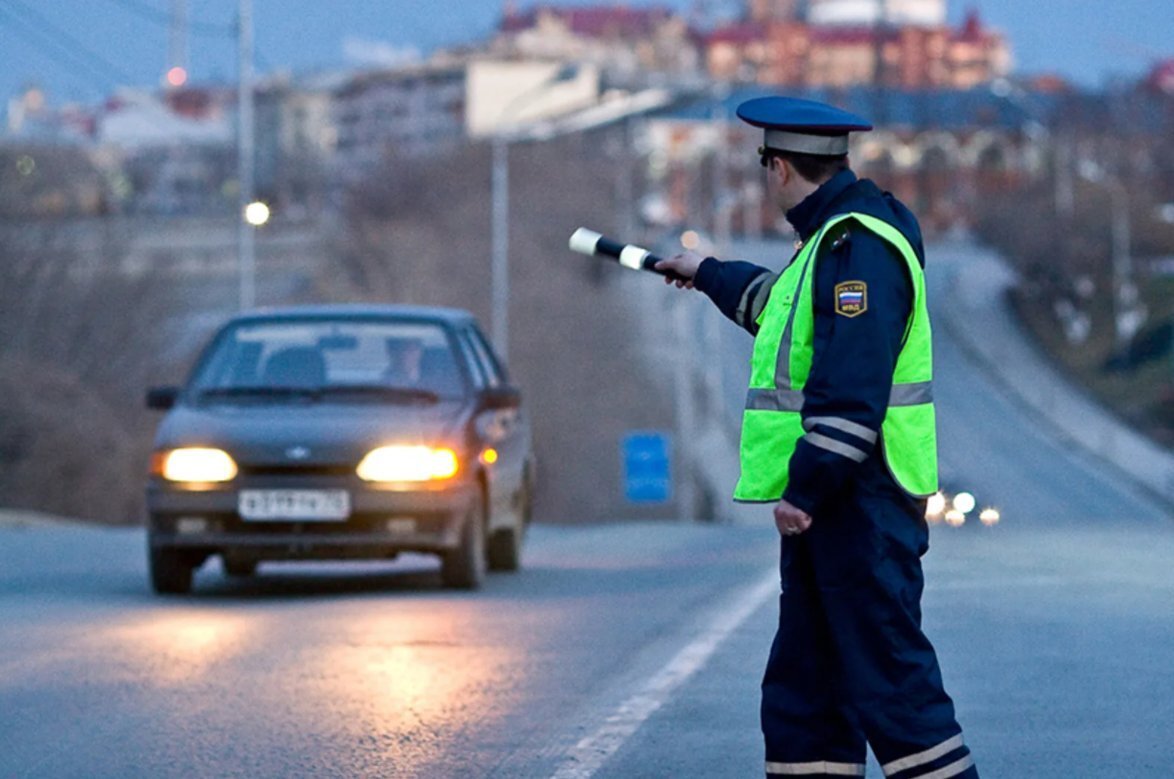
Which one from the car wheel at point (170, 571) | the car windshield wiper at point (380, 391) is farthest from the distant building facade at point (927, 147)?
the car wheel at point (170, 571)

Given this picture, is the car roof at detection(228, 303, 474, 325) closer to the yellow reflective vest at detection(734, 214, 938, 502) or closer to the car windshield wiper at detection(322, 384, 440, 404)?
the car windshield wiper at detection(322, 384, 440, 404)

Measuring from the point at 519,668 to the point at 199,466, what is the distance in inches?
166

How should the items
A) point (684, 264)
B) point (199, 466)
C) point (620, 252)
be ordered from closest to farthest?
point (684, 264) < point (620, 252) < point (199, 466)

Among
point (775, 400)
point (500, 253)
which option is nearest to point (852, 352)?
point (775, 400)

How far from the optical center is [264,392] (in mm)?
14195

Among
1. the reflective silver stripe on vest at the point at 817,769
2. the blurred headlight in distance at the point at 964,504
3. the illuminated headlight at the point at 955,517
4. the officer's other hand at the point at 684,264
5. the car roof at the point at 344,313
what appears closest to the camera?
the reflective silver stripe on vest at the point at 817,769

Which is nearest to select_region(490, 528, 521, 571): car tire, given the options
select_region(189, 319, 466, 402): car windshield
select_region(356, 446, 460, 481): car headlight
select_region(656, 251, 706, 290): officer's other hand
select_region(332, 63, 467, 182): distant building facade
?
select_region(189, 319, 466, 402): car windshield

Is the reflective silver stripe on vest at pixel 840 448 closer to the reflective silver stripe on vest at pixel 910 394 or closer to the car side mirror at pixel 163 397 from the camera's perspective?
the reflective silver stripe on vest at pixel 910 394

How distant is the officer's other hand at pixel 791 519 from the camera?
17.8ft

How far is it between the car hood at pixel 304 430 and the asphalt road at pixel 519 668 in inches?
32.2

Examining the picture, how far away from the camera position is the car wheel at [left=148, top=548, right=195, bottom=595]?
13602mm

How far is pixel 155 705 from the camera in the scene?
28.5 ft

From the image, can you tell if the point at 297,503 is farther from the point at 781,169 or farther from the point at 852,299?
the point at 852,299

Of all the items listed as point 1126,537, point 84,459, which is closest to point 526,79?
point 84,459
